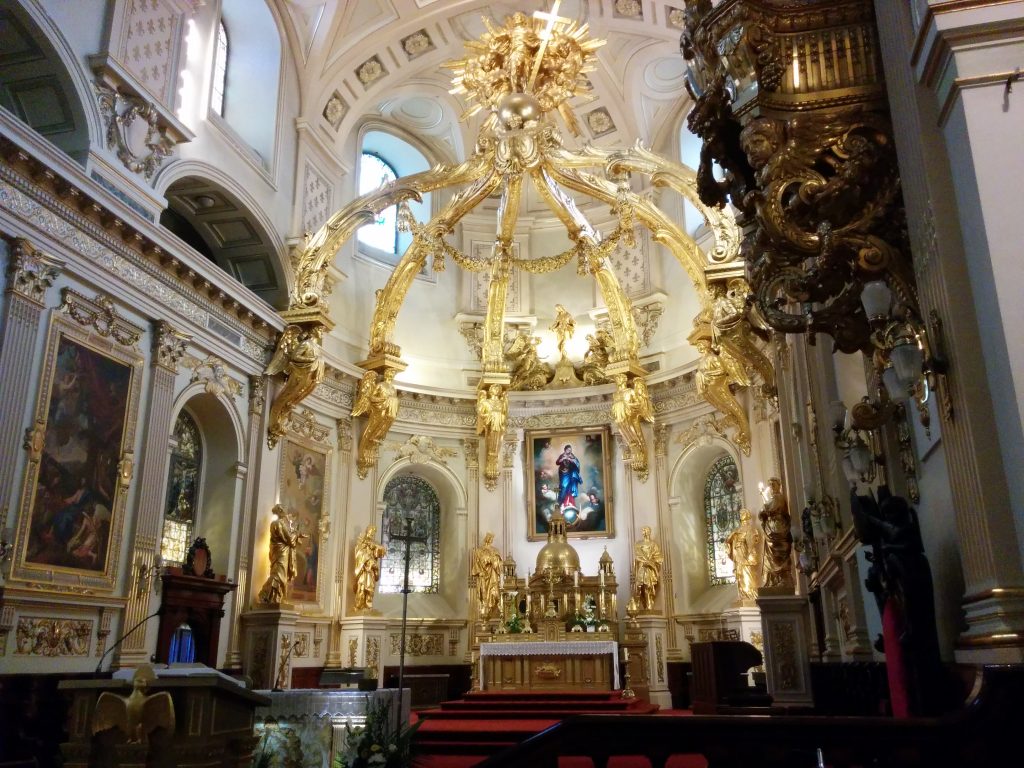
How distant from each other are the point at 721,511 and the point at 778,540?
21.0 feet

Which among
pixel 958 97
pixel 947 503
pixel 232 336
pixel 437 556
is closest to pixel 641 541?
pixel 437 556

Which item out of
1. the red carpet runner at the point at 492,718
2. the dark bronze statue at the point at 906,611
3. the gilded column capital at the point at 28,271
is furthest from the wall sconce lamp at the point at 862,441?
the gilded column capital at the point at 28,271

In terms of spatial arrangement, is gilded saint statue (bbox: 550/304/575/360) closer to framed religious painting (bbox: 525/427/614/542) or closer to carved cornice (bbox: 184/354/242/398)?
framed religious painting (bbox: 525/427/614/542)

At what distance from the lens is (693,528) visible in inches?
754

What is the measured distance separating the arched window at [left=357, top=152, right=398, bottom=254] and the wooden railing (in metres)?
17.2

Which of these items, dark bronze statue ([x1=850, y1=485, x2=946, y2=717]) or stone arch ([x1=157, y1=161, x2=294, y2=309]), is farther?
stone arch ([x1=157, y1=161, x2=294, y2=309])

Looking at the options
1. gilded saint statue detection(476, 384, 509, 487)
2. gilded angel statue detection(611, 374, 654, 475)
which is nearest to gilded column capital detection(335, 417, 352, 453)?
gilded saint statue detection(476, 384, 509, 487)

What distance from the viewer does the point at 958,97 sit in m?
4.33

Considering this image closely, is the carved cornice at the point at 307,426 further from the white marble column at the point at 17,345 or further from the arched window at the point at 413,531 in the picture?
the white marble column at the point at 17,345

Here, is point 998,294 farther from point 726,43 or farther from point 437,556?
point 437,556

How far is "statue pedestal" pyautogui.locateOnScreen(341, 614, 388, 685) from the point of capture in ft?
55.4

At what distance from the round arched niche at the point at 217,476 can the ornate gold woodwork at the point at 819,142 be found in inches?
425

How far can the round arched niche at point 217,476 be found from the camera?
1423 centimetres

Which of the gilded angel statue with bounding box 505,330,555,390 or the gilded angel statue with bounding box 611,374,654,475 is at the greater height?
the gilded angel statue with bounding box 505,330,555,390
